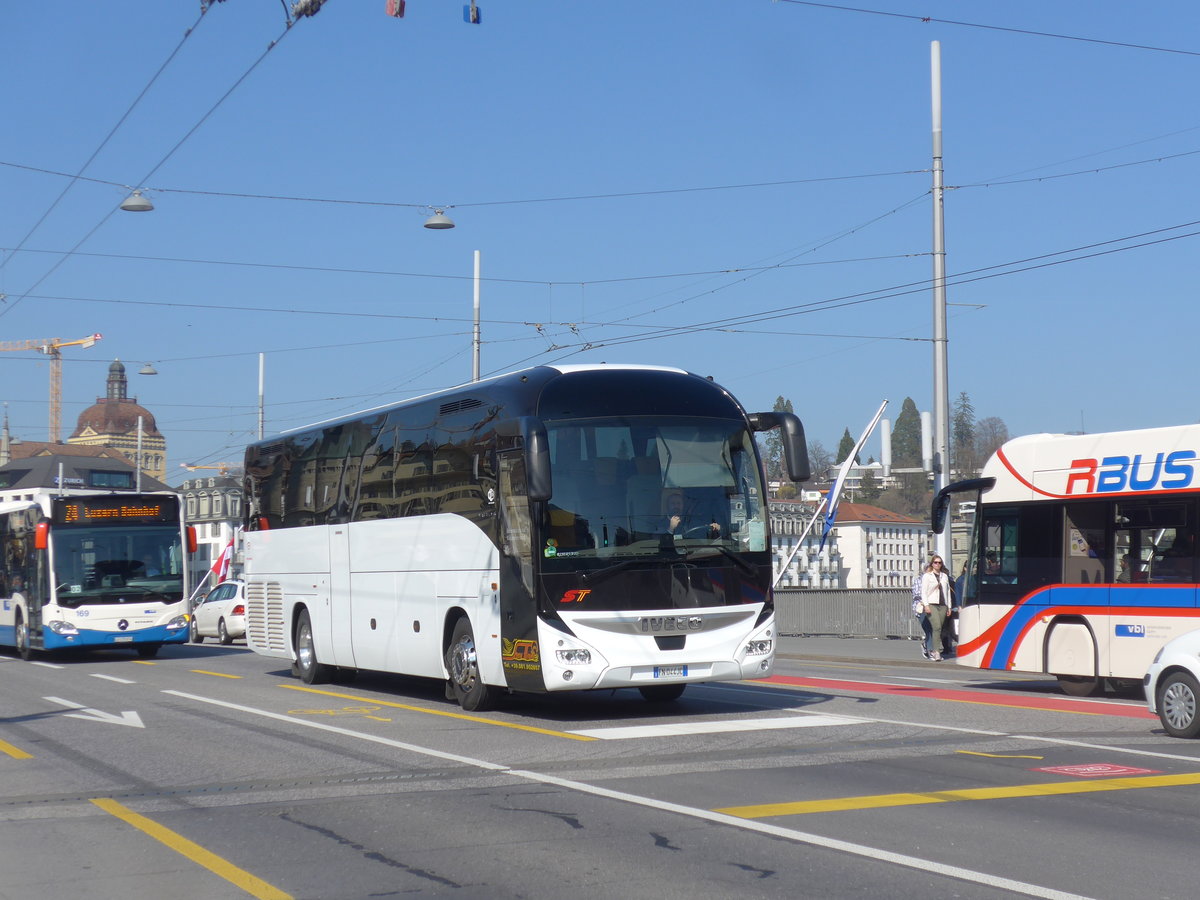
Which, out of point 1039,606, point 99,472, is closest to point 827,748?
point 1039,606

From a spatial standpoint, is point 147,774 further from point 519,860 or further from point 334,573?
point 334,573

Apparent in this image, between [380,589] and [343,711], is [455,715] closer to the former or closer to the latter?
[343,711]

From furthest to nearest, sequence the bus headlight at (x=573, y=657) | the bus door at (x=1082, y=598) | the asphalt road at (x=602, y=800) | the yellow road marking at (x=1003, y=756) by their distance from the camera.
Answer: the bus door at (x=1082, y=598)
the bus headlight at (x=573, y=657)
the yellow road marking at (x=1003, y=756)
the asphalt road at (x=602, y=800)

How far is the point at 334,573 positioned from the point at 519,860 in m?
12.0

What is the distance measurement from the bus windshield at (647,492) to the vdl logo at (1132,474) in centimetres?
478

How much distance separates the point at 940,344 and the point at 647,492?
49.1ft

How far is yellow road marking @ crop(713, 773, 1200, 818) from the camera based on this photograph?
28.9ft

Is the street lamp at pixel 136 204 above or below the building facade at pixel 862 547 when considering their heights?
above

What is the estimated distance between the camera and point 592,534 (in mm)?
13969

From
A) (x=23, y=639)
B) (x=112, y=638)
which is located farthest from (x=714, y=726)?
(x=23, y=639)

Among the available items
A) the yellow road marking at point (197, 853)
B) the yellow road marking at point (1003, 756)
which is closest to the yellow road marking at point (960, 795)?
the yellow road marking at point (1003, 756)

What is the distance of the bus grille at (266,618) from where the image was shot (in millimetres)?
21344

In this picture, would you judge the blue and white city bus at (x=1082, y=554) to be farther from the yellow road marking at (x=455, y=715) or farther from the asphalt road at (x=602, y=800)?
the yellow road marking at (x=455, y=715)

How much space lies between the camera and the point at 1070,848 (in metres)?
7.65
